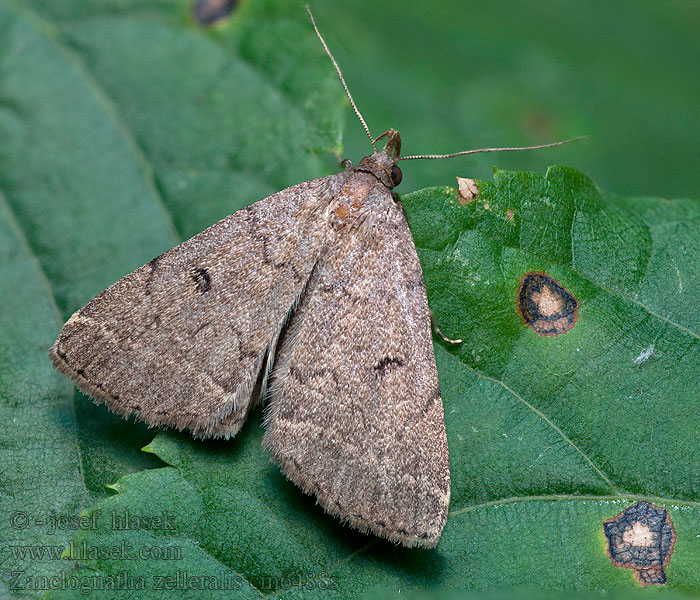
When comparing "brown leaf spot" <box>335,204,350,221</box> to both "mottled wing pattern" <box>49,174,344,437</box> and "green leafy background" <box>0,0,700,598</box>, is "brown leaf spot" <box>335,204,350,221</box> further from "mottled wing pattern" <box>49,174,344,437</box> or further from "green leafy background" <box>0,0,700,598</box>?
"green leafy background" <box>0,0,700,598</box>

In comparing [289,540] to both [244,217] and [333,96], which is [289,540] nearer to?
[244,217]

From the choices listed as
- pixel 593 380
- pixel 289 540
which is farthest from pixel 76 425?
pixel 593 380

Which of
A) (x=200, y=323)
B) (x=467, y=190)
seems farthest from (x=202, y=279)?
(x=467, y=190)

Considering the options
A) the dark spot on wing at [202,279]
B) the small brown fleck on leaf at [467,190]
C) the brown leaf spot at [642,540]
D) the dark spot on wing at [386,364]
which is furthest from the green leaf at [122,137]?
the brown leaf spot at [642,540]

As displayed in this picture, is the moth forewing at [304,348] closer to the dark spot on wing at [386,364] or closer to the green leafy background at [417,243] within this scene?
the dark spot on wing at [386,364]

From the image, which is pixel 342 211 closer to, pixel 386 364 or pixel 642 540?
pixel 386 364

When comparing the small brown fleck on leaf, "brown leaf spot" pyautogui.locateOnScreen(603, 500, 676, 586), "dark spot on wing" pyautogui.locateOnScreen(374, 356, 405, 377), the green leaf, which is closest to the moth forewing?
"dark spot on wing" pyautogui.locateOnScreen(374, 356, 405, 377)
